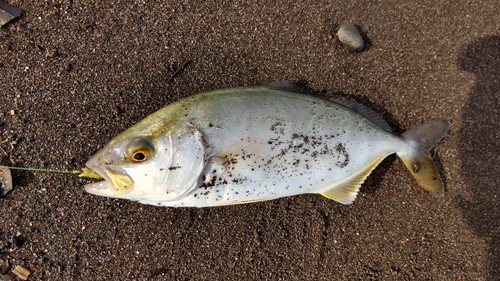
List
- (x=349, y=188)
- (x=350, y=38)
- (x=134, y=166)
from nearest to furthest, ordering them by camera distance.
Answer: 1. (x=134, y=166)
2. (x=349, y=188)
3. (x=350, y=38)

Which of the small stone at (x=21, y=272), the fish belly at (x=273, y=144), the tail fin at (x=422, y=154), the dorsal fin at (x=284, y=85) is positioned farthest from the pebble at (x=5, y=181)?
the tail fin at (x=422, y=154)

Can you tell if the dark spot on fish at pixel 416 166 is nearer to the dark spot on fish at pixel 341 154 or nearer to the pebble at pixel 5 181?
the dark spot on fish at pixel 341 154

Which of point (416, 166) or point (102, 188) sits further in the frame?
point (416, 166)

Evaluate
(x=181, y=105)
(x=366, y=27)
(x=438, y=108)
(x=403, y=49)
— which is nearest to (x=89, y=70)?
(x=181, y=105)

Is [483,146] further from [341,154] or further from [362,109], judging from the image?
[341,154]

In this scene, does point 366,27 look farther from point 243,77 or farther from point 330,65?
point 243,77

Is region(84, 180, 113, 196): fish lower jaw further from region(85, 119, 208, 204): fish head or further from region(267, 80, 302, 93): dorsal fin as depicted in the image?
region(267, 80, 302, 93): dorsal fin

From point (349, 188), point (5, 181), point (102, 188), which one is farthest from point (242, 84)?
point (5, 181)
